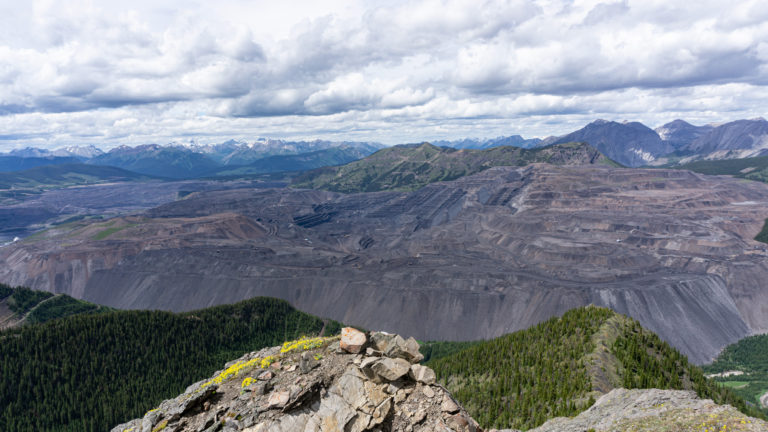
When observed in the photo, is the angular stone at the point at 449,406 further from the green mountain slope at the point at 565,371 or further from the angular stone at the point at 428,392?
the green mountain slope at the point at 565,371

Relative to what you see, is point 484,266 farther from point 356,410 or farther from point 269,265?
point 356,410

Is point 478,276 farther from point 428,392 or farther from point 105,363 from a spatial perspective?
point 428,392

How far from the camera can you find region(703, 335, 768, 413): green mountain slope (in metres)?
80.2

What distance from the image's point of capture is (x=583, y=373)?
47.2m

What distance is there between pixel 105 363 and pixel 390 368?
265 ft

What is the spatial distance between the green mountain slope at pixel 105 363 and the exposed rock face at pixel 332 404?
62.9m

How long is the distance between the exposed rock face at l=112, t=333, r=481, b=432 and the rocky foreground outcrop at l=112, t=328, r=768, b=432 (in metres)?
0.04

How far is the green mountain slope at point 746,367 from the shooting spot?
8019 cm

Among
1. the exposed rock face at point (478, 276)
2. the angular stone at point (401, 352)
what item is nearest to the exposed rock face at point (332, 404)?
the angular stone at point (401, 352)

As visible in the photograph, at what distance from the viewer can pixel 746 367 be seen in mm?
94625

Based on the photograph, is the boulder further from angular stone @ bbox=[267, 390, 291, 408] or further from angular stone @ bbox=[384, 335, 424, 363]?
angular stone @ bbox=[267, 390, 291, 408]

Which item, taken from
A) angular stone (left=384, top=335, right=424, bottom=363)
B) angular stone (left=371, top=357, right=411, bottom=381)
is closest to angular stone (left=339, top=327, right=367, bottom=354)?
angular stone (left=384, top=335, right=424, bottom=363)

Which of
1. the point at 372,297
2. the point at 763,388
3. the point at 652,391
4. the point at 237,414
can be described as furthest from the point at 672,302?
the point at 237,414

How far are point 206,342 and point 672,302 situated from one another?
133m
